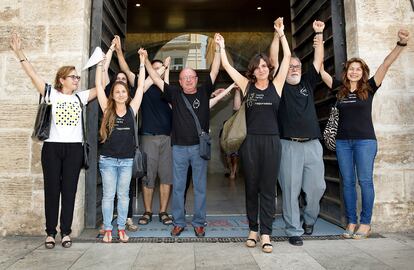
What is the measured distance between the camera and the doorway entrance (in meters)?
4.40

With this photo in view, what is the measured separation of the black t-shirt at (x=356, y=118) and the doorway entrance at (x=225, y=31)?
2.08 ft

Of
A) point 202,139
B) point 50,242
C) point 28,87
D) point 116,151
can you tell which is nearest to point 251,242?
point 202,139

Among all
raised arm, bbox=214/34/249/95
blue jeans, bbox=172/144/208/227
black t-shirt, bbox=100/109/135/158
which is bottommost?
blue jeans, bbox=172/144/208/227

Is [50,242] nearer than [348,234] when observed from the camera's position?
Yes

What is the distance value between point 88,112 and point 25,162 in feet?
3.28

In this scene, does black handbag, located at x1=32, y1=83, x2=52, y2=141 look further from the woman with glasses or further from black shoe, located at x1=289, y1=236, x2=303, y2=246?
black shoe, located at x1=289, y1=236, x2=303, y2=246

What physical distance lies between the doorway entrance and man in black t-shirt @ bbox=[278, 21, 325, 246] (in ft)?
2.24

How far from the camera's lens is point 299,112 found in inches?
149

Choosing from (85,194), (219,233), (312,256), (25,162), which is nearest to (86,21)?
(25,162)

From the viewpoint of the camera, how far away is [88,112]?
4297 millimetres

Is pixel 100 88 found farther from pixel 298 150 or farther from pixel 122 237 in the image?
pixel 298 150

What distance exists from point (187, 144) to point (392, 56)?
2.64 metres

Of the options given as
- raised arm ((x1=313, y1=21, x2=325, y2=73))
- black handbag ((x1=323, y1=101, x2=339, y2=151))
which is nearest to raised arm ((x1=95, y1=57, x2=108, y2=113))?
raised arm ((x1=313, y1=21, x2=325, y2=73))

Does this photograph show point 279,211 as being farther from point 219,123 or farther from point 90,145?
point 219,123
